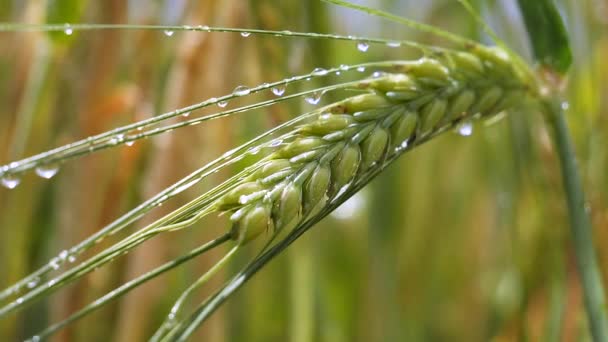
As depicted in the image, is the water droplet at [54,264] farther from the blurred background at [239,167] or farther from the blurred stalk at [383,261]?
the blurred stalk at [383,261]

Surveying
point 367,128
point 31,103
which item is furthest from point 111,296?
point 31,103

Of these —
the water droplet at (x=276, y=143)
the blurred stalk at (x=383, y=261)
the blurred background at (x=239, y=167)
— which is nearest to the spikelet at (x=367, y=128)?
the water droplet at (x=276, y=143)

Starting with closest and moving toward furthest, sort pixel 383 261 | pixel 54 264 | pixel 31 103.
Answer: pixel 54 264, pixel 31 103, pixel 383 261

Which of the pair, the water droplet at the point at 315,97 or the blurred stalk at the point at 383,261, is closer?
the water droplet at the point at 315,97

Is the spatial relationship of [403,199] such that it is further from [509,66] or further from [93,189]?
[509,66]

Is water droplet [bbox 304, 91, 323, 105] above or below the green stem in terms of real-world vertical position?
above

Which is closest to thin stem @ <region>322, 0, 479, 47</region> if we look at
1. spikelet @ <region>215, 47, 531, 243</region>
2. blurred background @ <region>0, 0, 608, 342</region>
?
spikelet @ <region>215, 47, 531, 243</region>

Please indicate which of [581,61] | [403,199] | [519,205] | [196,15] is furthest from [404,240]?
[196,15]

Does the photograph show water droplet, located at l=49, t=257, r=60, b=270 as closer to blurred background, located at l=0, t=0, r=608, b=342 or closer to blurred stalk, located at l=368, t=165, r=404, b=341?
blurred background, located at l=0, t=0, r=608, b=342

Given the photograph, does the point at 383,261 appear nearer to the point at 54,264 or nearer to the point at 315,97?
the point at 315,97
